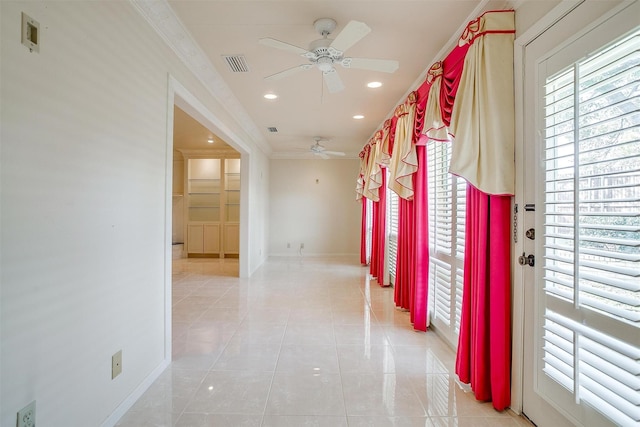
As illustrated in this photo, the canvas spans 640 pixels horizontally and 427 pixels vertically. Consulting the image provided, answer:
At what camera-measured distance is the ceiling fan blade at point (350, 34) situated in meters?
1.76

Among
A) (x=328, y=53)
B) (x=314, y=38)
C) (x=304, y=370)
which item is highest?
(x=314, y=38)

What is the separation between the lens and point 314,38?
8.19ft

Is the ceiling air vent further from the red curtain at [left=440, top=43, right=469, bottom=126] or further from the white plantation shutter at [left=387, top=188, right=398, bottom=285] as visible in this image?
the white plantation shutter at [left=387, top=188, right=398, bottom=285]

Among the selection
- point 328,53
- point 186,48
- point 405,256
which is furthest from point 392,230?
point 186,48

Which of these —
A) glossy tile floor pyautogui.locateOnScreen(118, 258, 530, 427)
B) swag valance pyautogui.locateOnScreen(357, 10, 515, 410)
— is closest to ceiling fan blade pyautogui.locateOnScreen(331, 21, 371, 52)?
swag valance pyautogui.locateOnScreen(357, 10, 515, 410)

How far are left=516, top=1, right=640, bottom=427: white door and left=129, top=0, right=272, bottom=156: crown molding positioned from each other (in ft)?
7.63

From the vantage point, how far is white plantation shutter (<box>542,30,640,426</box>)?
3.75 ft

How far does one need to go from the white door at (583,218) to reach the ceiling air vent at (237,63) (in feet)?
7.47

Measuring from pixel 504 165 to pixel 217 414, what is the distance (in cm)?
225

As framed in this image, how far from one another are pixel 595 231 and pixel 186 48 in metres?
2.96

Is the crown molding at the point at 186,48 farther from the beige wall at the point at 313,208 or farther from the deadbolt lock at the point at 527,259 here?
the beige wall at the point at 313,208

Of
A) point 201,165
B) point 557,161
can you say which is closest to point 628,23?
point 557,161

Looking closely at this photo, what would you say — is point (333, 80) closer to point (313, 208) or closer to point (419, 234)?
point (419, 234)

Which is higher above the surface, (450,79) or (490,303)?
(450,79)
